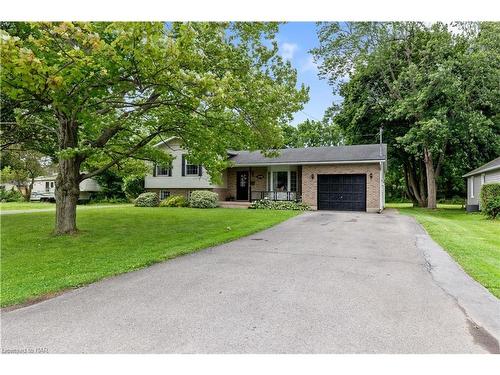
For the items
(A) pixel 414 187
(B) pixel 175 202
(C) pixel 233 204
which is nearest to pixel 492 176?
(A) pixel 414 187

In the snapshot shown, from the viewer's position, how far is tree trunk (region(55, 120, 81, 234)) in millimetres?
8938

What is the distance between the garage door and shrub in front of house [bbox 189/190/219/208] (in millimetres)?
→ 6311

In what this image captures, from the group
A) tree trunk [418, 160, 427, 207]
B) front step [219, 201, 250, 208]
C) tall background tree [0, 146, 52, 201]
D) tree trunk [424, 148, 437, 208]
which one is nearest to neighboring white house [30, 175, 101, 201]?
tall background tree [0, 146, 52, 201]

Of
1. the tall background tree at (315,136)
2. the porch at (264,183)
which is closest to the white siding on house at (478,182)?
the porch at (264,183)

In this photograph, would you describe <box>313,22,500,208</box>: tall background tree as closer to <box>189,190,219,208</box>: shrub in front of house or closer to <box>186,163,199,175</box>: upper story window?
<box>186,163,199,175</box>: upper story window

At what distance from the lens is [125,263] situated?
5941mm

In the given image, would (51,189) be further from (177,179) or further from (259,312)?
(259,312)

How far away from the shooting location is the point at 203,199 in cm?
1978

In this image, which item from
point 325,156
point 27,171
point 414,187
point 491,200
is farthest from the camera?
point 27,171

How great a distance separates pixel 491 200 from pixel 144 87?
15164mm
